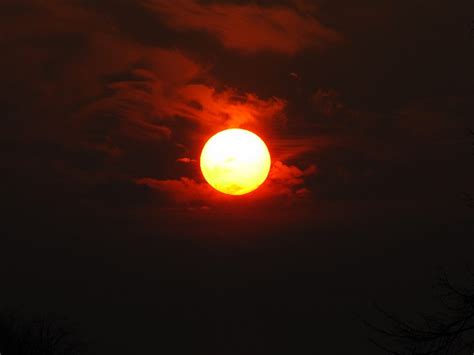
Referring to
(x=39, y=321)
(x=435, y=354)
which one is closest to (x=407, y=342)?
(x=435, y=354)

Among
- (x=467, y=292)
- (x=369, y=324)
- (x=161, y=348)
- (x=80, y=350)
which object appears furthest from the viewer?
(x=161, y=348)

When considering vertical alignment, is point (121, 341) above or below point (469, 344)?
above

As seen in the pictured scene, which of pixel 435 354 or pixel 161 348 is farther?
pixel 161 348

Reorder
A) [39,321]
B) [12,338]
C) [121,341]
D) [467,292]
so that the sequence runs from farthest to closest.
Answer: [121,341], [39,321], [12,338], [467,292]

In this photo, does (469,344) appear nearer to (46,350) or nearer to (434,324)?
(434,324)

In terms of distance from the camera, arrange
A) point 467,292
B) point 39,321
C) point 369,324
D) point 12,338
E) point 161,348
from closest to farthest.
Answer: point 467,292 → point 369,324 → point 12,338 → point 39,321 → point 161,348

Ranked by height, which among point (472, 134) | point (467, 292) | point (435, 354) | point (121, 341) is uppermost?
point (121, 341)

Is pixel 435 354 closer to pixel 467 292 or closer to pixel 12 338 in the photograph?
pixel 467 292

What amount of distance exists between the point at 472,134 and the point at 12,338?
1094 inches

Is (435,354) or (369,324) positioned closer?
(435,354)

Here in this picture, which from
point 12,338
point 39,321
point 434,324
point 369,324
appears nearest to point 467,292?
point 434,324

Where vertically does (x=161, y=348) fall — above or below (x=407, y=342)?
above

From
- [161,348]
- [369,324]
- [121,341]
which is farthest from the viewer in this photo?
[161,348]

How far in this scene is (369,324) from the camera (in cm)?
917
